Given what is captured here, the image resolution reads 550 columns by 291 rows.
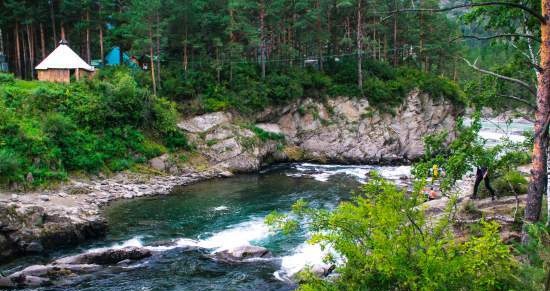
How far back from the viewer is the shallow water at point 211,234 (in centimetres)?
1566

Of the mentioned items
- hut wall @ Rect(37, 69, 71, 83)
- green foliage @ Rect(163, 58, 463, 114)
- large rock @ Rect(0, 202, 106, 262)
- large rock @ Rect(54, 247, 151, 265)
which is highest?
hut wall @ Rect(37, 69, 71, 83)

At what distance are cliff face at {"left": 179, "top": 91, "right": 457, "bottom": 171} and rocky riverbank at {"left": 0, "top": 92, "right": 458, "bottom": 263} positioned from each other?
0.28 ft

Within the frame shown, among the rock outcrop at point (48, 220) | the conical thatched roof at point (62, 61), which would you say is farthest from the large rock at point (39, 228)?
the conical thatched roof at point (62, 61)

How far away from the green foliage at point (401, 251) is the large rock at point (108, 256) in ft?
37.7

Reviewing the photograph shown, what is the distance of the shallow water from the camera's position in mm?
15656

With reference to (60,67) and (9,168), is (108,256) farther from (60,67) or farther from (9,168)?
(60,67)

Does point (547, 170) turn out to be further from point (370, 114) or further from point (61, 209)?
point (370, 114)

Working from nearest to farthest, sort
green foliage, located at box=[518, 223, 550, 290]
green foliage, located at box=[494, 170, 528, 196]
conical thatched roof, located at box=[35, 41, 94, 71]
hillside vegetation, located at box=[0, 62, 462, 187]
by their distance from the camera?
1. green foliage, located at box=[518, 223, 550, 290]
2. green foliage, located at box=[494, 170, 528, 196]
3. hillside vegetation, located at box=[0, 62, 462, 187]
4. conical thatched roof, located at box=[35, 41, 94, 71]

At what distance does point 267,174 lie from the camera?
115 feet

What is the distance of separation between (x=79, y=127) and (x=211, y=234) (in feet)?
51.0

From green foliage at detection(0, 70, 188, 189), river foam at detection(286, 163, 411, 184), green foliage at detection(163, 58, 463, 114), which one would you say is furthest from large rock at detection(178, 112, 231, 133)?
river foam at detection(286, 163, 411, 184)

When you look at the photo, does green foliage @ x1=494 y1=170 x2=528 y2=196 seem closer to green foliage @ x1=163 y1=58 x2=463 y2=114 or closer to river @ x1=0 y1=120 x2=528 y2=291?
river @ x1=0 y1=120 x2=528 y2=291

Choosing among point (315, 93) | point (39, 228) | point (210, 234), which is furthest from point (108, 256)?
point (315, 93)

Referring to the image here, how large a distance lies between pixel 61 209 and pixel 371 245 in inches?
665
